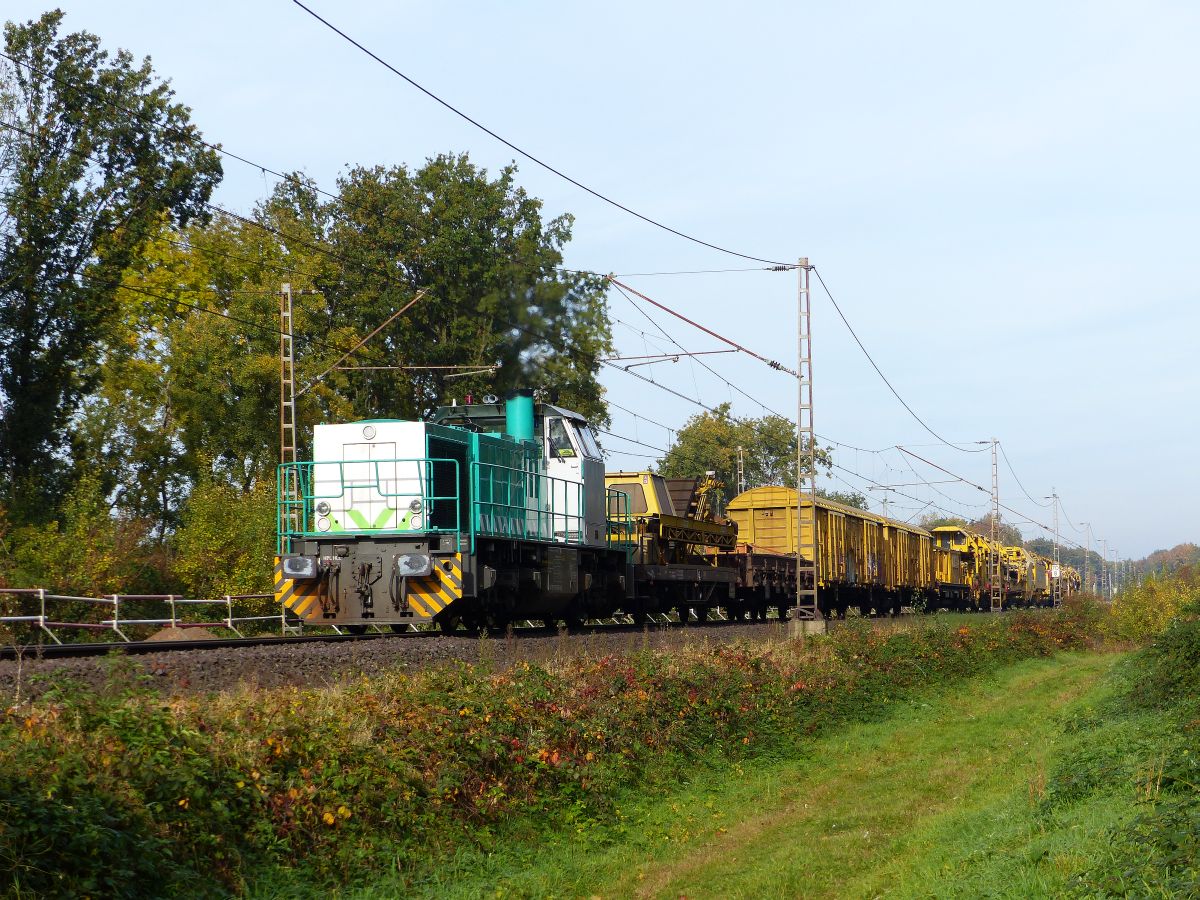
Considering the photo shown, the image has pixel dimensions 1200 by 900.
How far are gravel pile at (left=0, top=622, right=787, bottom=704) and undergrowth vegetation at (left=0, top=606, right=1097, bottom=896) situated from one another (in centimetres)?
64

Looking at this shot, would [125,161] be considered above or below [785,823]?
above

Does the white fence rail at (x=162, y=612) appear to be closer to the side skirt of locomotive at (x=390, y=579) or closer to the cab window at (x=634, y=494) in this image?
the side skirt of locomotive at (x=390, y=579)

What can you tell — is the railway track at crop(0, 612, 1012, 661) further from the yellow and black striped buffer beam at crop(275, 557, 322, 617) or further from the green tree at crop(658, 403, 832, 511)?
the green tree at crop(658, 403, 832, 511)

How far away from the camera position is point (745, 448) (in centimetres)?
7806

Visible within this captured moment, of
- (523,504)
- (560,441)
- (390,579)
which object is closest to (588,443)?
(560,441)


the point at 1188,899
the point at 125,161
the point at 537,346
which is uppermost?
the point at 125,161

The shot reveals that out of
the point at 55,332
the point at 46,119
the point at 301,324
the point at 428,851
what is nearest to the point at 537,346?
the point at 301,324

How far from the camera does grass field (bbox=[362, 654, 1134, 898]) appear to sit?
876 centimetres

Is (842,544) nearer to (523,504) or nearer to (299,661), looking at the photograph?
(523,504)

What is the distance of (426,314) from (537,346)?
10365 millimetres

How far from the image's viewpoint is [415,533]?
17359 mm

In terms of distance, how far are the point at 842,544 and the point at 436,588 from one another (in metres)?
22.9

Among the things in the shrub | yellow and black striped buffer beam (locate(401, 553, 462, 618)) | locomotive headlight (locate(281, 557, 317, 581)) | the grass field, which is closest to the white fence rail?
locomotive headlight (locate(281, 557, 317, 581))

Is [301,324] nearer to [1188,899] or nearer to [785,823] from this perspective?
[785,823]
